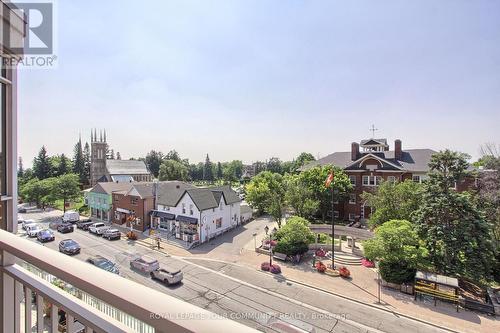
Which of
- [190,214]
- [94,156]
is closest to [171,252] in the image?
[190,214]

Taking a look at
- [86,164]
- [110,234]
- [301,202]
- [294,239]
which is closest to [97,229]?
[110,234]

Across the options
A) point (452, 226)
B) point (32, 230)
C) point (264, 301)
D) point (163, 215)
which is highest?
point (452, 226)

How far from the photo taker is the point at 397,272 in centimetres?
1686

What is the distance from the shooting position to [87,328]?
133 centimetres

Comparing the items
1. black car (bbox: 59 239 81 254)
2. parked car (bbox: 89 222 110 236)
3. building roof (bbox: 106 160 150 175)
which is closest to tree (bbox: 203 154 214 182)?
building roof (bbox: 106 160 150 175)

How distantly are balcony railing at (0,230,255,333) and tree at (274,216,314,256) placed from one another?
1998 centimetres

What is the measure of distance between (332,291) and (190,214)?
15027 millimetres

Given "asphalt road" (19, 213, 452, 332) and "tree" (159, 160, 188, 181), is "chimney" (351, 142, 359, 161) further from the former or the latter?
"tree" (159, 160, 188, 181)

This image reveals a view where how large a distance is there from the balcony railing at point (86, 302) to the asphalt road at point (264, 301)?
9.40m

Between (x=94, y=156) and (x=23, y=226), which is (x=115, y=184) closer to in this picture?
(x=23, y=226)

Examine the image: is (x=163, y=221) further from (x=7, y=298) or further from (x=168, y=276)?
(x=7, y=298)

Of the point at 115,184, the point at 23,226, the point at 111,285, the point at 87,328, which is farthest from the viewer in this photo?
the point at 115,184

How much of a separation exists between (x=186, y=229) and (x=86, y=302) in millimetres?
25400

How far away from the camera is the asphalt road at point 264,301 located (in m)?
12.8
